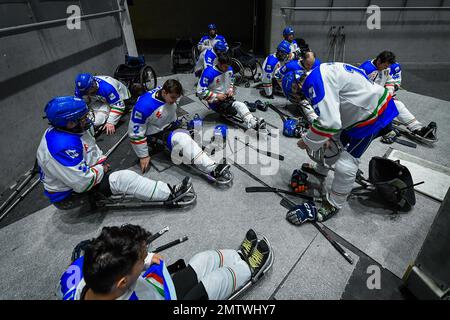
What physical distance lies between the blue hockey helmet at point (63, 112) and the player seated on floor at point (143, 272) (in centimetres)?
121

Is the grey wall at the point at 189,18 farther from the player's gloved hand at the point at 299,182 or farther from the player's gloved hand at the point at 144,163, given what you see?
the player's gloved hand at the point at 299,182

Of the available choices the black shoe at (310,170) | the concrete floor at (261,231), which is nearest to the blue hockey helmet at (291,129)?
the black shoe at (310,170)

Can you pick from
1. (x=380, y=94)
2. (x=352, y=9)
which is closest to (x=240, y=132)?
(x=380, y=94)

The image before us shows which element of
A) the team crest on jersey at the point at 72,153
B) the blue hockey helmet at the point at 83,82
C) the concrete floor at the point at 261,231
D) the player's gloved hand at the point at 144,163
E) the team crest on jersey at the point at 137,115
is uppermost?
the blue hockey helmet at the point at 83,82

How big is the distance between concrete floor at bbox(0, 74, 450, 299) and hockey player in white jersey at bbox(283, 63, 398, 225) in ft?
0.98

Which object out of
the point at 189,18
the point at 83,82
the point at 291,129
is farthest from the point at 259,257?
the point at 189,18

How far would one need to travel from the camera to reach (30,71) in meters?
3.12

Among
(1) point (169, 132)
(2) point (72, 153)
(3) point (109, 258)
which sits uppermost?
(3) point (109, 258)

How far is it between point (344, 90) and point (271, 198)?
4.49 feet

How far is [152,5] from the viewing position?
415 inches

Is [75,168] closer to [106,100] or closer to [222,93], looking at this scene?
[106,100]

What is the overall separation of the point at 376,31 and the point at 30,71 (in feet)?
27.8

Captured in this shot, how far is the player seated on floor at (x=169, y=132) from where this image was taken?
2.76 metres
